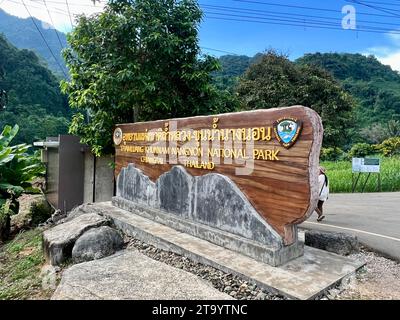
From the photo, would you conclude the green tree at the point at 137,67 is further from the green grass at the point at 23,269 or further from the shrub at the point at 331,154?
the shrub at the point at 331,154

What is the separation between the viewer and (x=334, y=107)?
826 inches

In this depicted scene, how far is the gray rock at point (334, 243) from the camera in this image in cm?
455

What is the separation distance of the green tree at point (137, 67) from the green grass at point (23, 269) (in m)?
2.74

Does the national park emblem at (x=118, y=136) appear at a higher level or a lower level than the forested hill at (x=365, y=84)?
lower

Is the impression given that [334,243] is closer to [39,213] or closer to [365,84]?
[39,213]

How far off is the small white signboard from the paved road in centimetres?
217

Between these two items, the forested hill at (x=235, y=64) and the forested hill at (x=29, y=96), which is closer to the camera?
the forested hill at (x=29, y=96)

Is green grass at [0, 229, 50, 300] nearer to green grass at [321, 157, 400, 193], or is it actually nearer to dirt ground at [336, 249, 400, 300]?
dirt ground at [336, 249, 400, 300]

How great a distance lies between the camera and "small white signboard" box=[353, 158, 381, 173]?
12.6 m

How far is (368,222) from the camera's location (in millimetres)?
7086

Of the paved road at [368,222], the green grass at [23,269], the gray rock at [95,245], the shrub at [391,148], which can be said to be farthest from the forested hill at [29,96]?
the shrub at [391,148]

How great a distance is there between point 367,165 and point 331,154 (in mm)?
10757
